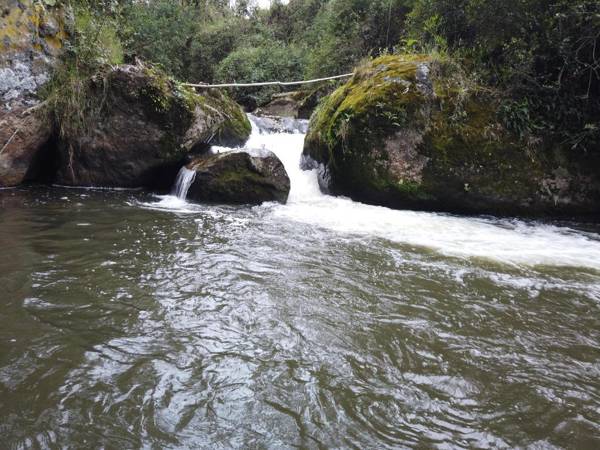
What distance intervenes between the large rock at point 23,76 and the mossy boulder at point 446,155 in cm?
539

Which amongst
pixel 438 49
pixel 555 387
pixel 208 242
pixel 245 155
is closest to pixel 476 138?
pixel 438 49

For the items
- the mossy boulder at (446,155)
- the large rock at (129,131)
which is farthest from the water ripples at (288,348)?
the large rock at (129,131)

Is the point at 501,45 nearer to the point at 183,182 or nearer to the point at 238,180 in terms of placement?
the point at 238,180

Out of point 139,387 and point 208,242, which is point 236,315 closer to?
point 139,387

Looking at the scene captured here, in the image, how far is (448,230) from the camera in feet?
20.1

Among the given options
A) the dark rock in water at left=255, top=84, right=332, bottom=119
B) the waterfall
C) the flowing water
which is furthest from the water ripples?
the dark rock in water at left=255, top=84, right=332, bottom=119

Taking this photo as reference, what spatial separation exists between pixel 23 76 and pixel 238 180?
4177 millimetres

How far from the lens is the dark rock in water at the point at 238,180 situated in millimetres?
7664

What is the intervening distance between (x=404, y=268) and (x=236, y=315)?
1.93m

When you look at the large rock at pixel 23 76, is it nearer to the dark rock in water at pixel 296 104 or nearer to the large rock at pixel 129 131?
the large rock at pixel 129 131

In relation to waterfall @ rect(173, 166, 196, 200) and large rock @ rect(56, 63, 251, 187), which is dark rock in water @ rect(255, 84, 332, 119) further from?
waterfall @ rect(173, 166, 196, 200)

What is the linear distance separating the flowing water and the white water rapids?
0.06 m

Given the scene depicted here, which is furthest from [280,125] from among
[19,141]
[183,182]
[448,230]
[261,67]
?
[261,67]

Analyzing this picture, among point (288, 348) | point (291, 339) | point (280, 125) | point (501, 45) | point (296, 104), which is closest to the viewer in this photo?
point (288, 348)
